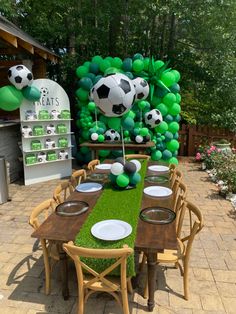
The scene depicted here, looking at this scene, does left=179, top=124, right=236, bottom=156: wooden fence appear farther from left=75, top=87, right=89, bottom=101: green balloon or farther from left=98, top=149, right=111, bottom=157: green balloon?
left=75, top=87, right=89, bottom=101: green balloon

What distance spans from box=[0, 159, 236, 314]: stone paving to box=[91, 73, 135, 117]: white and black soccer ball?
1931mm

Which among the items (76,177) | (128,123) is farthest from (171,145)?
(76,177)

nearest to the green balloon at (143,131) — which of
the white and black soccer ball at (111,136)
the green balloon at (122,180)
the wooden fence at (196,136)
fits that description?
the white and black soccer ball at (111,136)

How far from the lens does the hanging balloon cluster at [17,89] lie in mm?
5621

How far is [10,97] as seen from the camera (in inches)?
222

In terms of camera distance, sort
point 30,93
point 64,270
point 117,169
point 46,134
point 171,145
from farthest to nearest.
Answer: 1. point 171,145
2. point 46,134
3. point 30,93
4. point 117,169
5. point 64,270

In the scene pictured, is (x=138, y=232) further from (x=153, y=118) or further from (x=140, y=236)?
(x=153, y=118)

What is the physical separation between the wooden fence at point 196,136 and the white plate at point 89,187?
600cm

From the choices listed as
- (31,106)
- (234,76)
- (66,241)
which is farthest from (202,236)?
(234,76)

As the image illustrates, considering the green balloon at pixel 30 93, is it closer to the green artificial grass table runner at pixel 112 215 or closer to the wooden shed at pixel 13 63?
the wooden shed at pixel 13 63

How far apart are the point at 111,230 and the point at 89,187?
109 cm

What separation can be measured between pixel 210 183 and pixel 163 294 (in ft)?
13.5

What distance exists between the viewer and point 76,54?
9.09 metres

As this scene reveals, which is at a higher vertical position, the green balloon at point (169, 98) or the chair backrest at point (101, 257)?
the green balloon at point (169, 98)
